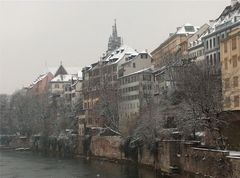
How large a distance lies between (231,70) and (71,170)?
20154mm

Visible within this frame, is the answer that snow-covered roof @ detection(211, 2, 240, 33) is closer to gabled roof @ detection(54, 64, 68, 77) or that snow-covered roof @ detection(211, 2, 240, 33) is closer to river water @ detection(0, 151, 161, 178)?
river water @ detection(0, 151, 161, 178)

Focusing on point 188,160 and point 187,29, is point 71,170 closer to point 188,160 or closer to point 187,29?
point 188,160

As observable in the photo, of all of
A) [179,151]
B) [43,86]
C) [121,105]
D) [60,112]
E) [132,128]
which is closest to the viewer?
[179,151]

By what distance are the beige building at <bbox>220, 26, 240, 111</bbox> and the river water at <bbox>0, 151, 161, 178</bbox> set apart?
8.93 m

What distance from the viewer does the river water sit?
4678 centimetres

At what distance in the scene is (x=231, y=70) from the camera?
136ft

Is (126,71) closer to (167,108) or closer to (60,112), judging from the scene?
(60,112)

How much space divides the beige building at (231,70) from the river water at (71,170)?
29.3 feet

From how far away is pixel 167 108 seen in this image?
54.9m

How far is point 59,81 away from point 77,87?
29299 millimetres

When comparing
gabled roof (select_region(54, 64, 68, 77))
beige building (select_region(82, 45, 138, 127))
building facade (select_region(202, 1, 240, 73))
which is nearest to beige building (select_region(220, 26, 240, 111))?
building facade (select_region(202, 1, 240, 73))

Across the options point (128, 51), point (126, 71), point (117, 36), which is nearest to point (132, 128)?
point (126, 71)

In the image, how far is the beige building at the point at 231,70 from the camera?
4030 centimetres

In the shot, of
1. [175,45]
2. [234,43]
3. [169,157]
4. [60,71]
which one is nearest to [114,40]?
[60,71]
